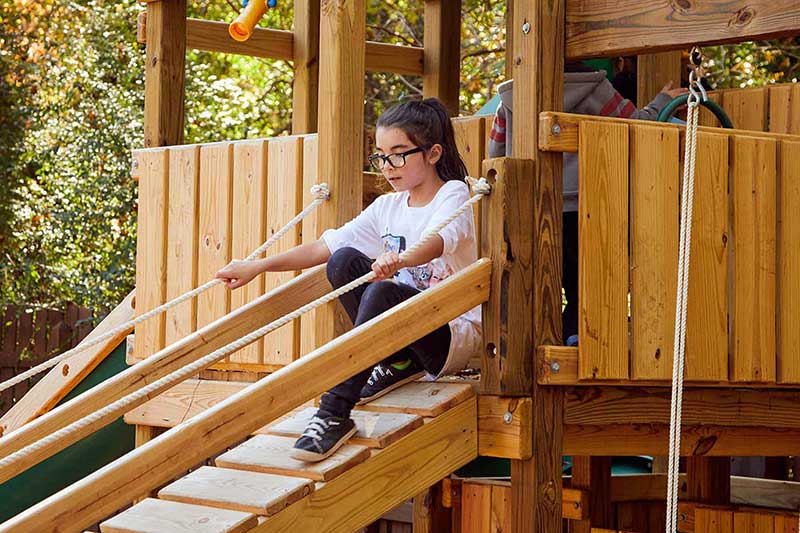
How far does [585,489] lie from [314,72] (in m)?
3.09

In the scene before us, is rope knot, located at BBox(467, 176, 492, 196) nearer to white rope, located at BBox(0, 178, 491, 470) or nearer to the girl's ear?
white rope, located at BBox(0, 178, 491, 470)

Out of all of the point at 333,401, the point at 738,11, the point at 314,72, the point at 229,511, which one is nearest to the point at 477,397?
the point at 333,401

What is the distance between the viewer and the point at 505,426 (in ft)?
12.7

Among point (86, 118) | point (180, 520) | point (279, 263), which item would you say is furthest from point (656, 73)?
point (86, 118)

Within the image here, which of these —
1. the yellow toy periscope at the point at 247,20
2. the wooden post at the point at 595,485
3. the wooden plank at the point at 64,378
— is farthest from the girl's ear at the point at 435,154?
the wooden plank at the point at 64,378

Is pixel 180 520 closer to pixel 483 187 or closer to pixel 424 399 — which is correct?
pixel 424 399

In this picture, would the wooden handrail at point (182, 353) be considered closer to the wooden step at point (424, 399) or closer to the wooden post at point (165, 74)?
the wooden step at point (424, 399)

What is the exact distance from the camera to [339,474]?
3564 millimetres

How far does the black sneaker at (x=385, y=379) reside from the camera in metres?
4.12

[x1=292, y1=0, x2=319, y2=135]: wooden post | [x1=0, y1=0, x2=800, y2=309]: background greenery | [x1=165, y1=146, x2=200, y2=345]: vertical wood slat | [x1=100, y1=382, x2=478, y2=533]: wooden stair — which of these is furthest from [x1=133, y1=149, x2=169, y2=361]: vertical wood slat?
[x1=0, y1=0, x2=800, y2=309]: background greenery

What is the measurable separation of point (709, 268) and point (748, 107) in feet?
6.92

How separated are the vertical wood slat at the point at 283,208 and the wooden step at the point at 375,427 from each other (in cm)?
115

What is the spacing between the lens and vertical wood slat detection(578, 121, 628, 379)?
12.4 feet

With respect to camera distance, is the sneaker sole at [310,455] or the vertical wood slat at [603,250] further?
the vertical wood slat at [603,250]
